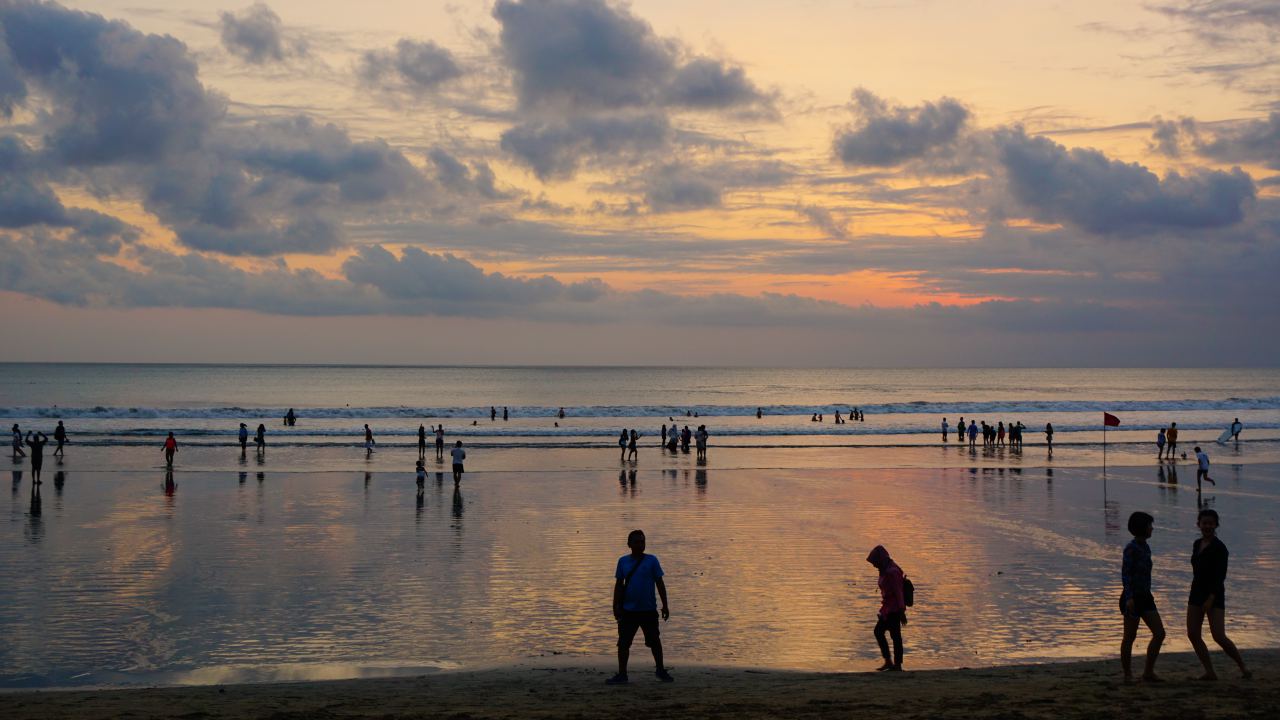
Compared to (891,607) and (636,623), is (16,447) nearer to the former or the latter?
(636,623)

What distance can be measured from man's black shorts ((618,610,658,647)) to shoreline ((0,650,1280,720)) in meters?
0.49

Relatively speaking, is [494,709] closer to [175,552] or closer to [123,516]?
[175,552]

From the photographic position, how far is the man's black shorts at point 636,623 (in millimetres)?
11102

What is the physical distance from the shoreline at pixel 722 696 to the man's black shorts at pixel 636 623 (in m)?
0.49

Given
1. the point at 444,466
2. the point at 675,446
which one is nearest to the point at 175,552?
the point at 444,466

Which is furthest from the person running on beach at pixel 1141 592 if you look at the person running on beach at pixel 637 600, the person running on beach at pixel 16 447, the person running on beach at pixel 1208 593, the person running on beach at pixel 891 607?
the person running on beach at pixel 16 447

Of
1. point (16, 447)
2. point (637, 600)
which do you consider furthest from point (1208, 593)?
point (16, 447)

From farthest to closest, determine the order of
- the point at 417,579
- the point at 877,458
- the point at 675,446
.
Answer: the point at 675,446 → the point at 877,458 → the point at 417,579

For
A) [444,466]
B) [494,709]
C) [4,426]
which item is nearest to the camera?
[494,709]

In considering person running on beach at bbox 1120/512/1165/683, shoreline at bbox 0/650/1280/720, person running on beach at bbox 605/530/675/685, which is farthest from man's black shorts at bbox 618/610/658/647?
person running on beach at bbox 1120/512/1165/683

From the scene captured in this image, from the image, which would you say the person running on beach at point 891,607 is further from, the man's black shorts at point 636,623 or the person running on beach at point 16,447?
the person running on beach at point 16,447

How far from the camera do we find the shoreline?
935 cm

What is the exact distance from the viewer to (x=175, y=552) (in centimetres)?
2023

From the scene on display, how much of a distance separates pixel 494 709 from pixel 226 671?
4.26 metres
